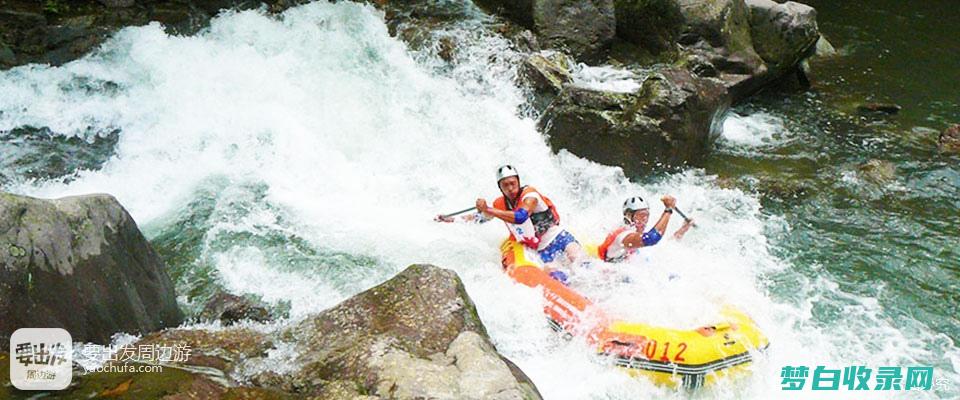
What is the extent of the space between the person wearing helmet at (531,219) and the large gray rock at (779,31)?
6.56 m

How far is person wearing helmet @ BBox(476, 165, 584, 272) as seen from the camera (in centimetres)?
670

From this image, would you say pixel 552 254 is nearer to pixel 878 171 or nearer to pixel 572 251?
pixel 572 251

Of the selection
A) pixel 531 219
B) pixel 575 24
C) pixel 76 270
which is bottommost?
pixel 531 219

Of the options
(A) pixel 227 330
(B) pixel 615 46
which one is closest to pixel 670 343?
(A) pixel 227 330

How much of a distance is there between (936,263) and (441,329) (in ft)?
18.2

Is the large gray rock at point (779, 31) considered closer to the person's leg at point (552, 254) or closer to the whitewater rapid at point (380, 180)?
the whitewater rapid at point (380, 180)

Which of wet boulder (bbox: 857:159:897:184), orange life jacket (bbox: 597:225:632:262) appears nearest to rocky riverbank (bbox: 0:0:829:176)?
wet boulder (bbox: 857:159:897:184)

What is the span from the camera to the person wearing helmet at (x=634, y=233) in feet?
20.6

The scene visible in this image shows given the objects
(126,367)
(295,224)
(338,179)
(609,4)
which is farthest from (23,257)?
(609,4)

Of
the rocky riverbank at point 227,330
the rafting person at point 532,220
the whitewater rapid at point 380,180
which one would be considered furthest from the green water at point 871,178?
the rocky riverbank at point 227,330

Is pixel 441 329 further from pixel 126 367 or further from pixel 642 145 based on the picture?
pixel 642 145

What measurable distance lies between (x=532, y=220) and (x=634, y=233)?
3.24 feet

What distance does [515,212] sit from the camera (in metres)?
6.68

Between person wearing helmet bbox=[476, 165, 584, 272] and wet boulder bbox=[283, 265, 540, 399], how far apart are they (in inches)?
72.8
